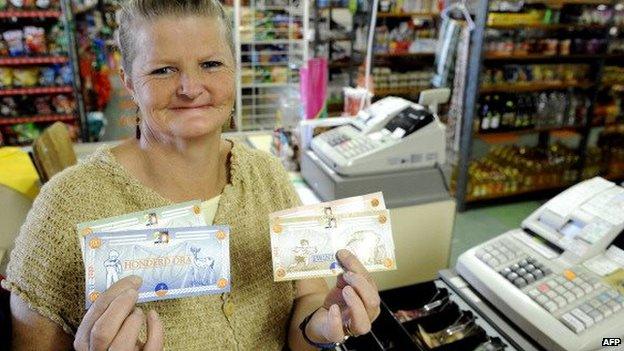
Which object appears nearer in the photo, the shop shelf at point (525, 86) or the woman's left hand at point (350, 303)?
the woman's left hand at point (350, 303)

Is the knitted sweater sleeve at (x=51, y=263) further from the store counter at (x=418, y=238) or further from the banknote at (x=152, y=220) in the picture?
the store counter at (x=418, y=238)

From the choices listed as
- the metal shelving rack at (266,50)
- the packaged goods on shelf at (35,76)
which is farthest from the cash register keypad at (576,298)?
the packaged goods on shelf at (35,76)

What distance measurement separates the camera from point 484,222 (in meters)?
4.08

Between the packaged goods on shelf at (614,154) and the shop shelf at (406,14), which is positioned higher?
the shop shelf at (406,14)

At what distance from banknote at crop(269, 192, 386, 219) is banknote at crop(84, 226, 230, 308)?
0.50 ft

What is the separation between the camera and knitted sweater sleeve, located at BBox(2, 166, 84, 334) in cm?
90

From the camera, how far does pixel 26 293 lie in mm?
892

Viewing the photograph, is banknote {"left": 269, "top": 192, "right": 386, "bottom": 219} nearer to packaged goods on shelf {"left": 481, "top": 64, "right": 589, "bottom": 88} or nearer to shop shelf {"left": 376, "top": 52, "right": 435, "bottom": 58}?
packaged goods on shelf {"left": 481, "top": 64, "right": 589, "bottom": 88}

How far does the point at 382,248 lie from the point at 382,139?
128 cm

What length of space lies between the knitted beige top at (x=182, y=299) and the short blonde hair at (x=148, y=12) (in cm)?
24

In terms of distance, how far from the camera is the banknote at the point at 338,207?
99cm

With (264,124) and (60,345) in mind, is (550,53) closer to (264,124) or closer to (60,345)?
(264,124)

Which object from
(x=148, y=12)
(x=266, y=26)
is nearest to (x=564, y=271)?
(x=148, y=12)

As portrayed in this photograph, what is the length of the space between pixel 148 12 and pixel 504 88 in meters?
3.85
